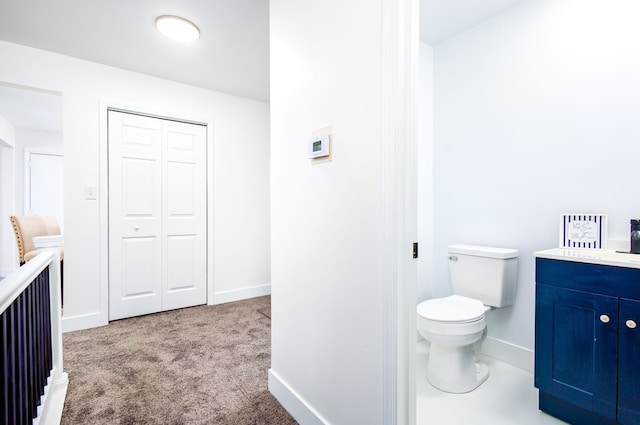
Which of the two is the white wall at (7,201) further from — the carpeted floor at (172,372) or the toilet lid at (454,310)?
the toilet lid at (454,310)

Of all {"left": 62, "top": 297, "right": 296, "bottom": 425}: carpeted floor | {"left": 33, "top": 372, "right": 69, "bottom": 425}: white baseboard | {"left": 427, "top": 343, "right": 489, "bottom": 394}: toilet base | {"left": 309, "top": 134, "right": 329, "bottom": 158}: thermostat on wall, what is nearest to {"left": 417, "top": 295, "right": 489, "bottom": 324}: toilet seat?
{"left": 427, "top": 343, "right": 489, "bottom": 394}: toilet base

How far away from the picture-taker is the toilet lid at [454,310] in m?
1.71

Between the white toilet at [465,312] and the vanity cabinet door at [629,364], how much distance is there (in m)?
0.60

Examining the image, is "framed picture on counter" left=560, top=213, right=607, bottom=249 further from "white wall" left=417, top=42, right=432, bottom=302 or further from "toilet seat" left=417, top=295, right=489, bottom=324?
"white wall" left=417, top=42, right=432, bottom=302

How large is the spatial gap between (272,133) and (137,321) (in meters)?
2.34

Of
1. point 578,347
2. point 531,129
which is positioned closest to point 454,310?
point 578,347

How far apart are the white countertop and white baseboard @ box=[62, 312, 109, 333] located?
11.2ft

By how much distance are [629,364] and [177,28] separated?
3212 millimetres

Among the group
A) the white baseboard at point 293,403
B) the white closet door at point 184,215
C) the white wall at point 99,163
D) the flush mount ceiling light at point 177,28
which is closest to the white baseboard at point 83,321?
the white wall at point 99,163

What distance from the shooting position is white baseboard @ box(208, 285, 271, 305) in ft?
10.9

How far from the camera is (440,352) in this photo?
72.4 inches

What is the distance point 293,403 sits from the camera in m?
1.53

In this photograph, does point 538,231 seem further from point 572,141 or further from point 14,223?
point 14,223

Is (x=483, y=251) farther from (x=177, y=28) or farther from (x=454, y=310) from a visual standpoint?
(x=177, y=28)
